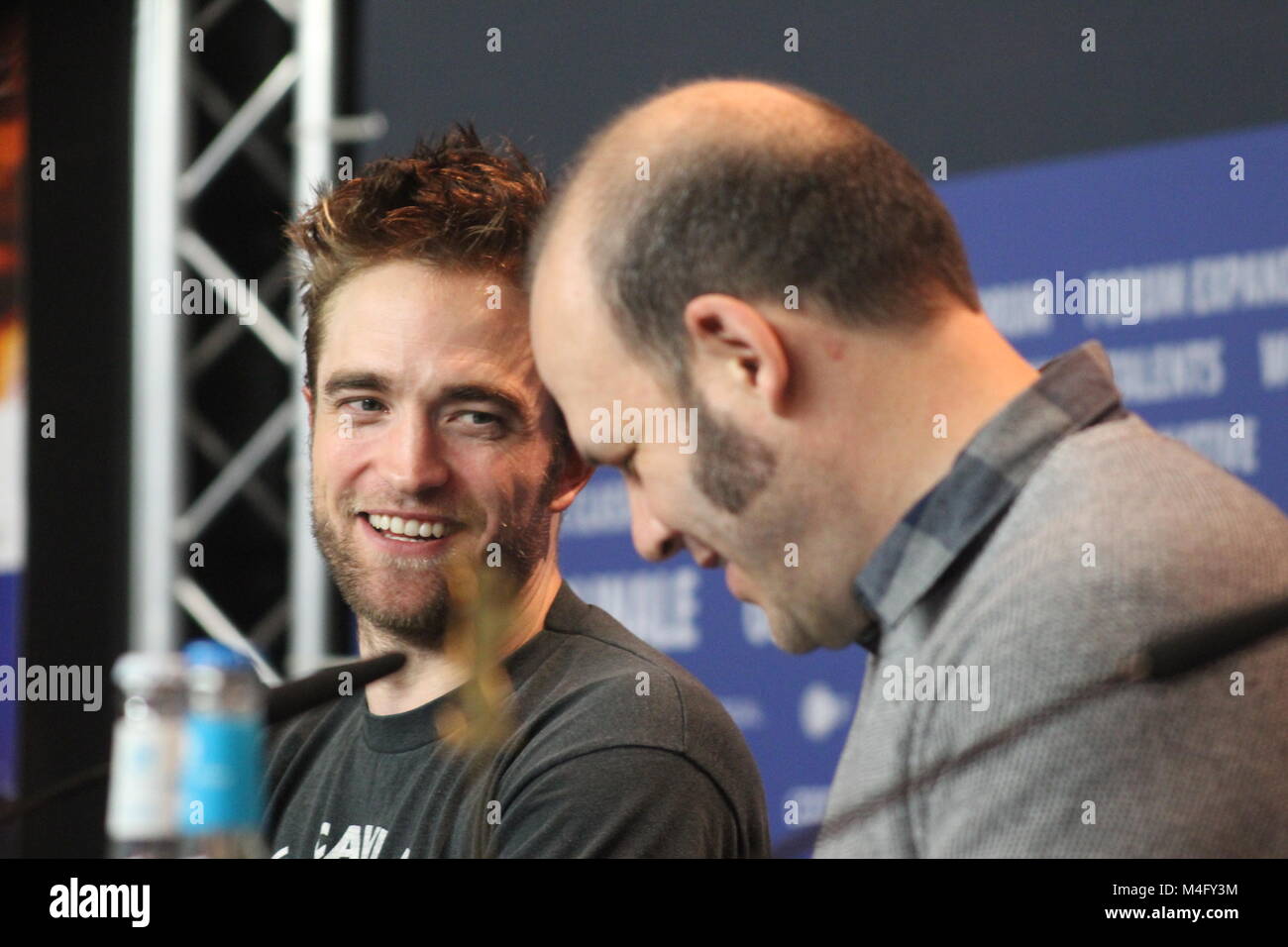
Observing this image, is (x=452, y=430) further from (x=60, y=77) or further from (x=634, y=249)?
(x=60, y=77)

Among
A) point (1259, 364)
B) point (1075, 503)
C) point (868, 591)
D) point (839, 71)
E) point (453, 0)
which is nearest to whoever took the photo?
point (1075, 503)

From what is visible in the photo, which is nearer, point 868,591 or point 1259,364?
point 868,591

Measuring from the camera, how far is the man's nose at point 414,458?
6.20 ft

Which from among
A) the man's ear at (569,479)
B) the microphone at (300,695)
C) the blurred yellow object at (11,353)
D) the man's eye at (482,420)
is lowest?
the microphone at (300,695)

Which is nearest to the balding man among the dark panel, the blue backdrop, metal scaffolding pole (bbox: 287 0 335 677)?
the blue backdrop

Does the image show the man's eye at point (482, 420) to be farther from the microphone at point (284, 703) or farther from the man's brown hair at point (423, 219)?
the microphone at point (284, 703)

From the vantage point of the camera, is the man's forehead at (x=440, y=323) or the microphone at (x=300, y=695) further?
the man's forehead at (x=440, y=323)

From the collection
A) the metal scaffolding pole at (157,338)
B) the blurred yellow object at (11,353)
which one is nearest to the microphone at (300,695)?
the metal scaffolding pole at (157,338)

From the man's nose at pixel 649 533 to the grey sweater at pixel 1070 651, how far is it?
212 mm

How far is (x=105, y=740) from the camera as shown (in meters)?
3.95

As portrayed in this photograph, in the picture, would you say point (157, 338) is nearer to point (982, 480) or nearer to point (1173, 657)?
point (982, 480)

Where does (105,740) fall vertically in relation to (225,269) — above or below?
below
